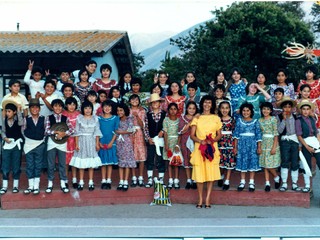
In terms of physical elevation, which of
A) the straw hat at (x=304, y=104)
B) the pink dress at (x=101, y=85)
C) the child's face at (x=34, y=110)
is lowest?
the child's face at (x=34, y=110)

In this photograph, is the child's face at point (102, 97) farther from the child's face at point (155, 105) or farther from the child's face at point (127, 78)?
the child's face at point (155, 105)

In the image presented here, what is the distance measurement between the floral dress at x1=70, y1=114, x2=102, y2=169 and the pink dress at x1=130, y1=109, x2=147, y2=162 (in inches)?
21.4

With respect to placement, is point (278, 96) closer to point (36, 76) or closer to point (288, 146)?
point (288, 146)

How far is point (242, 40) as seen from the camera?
693 inches

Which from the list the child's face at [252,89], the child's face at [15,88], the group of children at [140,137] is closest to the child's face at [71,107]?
the group of children at [140,137]

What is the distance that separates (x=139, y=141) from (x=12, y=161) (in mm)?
1825

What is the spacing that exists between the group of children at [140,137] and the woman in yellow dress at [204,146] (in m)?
0.24

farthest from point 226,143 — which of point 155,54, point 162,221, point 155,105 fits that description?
point 155,54

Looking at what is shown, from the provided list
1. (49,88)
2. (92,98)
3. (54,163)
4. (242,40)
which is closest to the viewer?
(54,163)

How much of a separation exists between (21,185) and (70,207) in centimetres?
90

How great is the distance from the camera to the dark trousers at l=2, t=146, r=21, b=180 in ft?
24.5

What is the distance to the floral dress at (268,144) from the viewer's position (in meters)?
7.53

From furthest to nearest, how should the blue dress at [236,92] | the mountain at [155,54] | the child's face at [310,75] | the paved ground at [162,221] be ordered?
the mountain at [155,54] → the child's face at [310,75] → the blue dress at [236,92] → the paved ground at [162,221]

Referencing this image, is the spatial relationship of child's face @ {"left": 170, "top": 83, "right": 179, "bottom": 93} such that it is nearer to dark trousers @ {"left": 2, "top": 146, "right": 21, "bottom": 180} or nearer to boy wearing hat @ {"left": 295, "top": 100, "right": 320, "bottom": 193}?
boy wearing hat @ {"left": 295, "top": 100, "right": 320, "bottom": 193}
